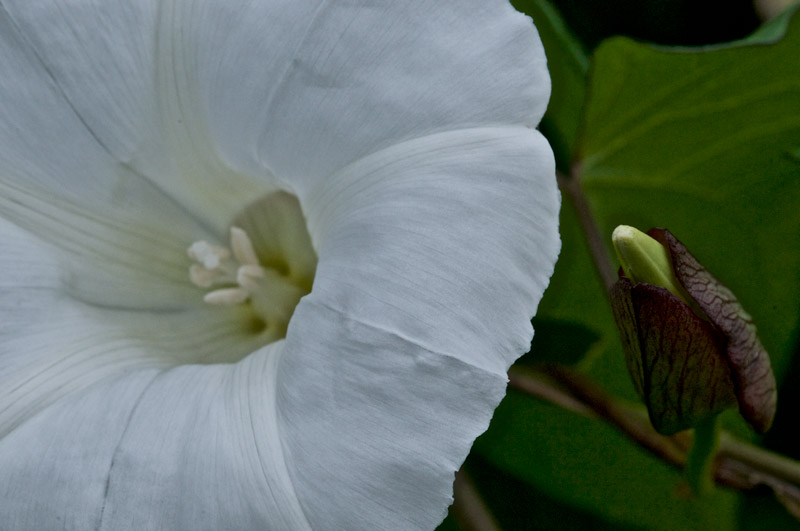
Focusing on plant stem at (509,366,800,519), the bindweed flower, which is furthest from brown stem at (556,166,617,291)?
the bindweed flower

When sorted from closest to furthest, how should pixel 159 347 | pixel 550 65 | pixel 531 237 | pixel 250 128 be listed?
Answer: pixel 531 237 → pixel 250 128 → pixel 159 347 → pixel 550 65

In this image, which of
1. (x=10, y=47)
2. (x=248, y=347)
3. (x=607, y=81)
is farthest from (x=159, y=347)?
(x=607, y=81)

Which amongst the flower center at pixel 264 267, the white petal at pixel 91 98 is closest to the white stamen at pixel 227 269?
the flower center at pixel 264 267

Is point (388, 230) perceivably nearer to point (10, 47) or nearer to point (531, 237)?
point (531, 237)

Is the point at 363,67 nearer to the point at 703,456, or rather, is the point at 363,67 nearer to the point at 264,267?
the point at 264,267

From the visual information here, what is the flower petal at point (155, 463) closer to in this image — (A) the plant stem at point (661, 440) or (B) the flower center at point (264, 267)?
(B) the flower center at point (264, 267)

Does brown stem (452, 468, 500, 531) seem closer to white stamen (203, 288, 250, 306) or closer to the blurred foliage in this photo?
the blurred foliage
